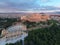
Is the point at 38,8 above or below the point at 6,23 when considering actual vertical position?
above

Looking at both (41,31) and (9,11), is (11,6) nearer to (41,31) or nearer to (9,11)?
(9,11)

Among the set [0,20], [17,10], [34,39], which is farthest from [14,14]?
[34,39]

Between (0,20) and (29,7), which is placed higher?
(29,7)

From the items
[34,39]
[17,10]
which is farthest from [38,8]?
[34,39]

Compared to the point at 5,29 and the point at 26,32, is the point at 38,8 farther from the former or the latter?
the point at 5,29

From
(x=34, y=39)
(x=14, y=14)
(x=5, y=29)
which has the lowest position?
(x=34, y=39)

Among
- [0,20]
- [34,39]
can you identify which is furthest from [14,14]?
[34,39]
